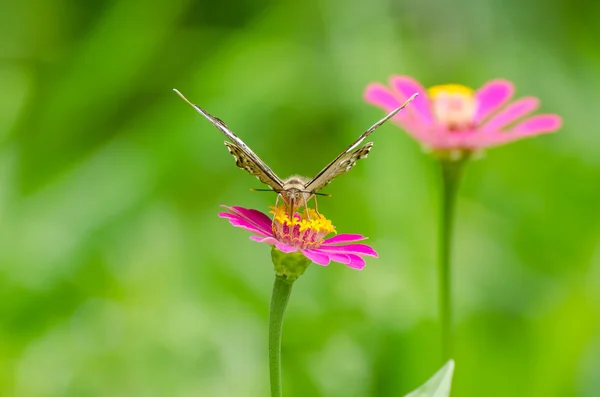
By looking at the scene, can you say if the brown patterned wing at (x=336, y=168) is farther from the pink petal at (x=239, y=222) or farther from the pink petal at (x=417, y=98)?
the pink petal at (x=417, y=98)

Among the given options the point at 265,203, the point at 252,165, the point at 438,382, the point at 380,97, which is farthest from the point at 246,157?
the point at 265,203

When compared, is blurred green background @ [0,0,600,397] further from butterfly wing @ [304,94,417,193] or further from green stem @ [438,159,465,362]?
butterfly wing @ [304,94,417,193]

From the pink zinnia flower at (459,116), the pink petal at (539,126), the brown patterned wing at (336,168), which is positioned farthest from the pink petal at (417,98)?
the brown patterned wing at (336,168)

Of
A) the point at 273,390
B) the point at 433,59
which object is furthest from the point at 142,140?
the point at 273,390

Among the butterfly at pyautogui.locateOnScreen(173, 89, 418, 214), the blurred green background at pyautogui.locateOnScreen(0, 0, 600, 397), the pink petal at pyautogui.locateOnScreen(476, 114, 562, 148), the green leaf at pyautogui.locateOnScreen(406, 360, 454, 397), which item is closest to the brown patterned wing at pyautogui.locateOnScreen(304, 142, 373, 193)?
the butterfly at pyautogui.locateOnScreen(173, 89, 418, 214)

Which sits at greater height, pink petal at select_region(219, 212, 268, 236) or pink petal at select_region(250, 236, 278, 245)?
pink petal at select_region(219, 212, 268, 236)

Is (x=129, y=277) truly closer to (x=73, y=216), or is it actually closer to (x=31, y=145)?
(x=73, y=216)

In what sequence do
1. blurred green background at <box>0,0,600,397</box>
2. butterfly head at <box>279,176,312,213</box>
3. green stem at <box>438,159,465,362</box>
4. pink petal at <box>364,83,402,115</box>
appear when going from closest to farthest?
butterfly head at <box>279,176,312,213</box> → green stem at <box>438,159,465,362</box> → pink petal at <box>364,83,402,115</box> → blurred green background at <box>0,0,600,397</box>
